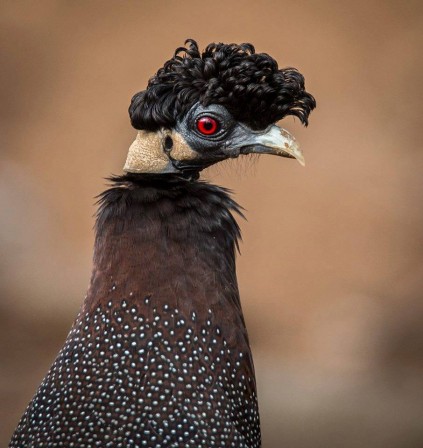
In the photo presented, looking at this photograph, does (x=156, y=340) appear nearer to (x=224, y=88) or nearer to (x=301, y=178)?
(x=224, y=88)

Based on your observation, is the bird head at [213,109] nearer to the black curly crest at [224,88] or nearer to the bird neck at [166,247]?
the black curly crest at [224,88]

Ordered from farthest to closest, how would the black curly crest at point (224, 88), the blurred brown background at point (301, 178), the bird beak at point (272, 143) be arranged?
the blurred brown background at point (301, 178), the bird beak at point (272, 143), the black curly crest at point (224, 88)

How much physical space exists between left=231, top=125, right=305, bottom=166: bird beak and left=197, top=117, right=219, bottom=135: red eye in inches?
4.6

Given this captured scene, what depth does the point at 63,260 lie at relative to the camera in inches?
290

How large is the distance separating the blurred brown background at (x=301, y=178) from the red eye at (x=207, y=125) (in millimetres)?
3228

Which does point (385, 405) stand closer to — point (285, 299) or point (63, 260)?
point (285, 299)

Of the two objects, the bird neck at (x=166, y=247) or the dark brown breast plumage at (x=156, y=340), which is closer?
the dark brown breast plumage at (x=156, y=340)

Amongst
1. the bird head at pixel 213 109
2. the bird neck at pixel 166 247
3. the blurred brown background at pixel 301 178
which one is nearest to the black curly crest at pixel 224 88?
the bird head at pixel 213 109

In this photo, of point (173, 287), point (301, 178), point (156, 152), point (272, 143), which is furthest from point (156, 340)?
point (301, 178)

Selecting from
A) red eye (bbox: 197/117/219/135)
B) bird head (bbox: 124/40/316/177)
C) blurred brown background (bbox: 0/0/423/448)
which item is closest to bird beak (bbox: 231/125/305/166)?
bird head (bbox: 124/40/316/177)

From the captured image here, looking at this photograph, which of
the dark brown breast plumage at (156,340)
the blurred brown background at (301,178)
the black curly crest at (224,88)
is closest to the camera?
the dark brown breast plumage at (156,340)

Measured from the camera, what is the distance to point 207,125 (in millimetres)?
3535

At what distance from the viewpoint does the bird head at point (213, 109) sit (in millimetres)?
3457

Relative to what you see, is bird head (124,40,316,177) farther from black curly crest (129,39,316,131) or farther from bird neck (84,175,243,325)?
bird neck (84,175,243,325)
